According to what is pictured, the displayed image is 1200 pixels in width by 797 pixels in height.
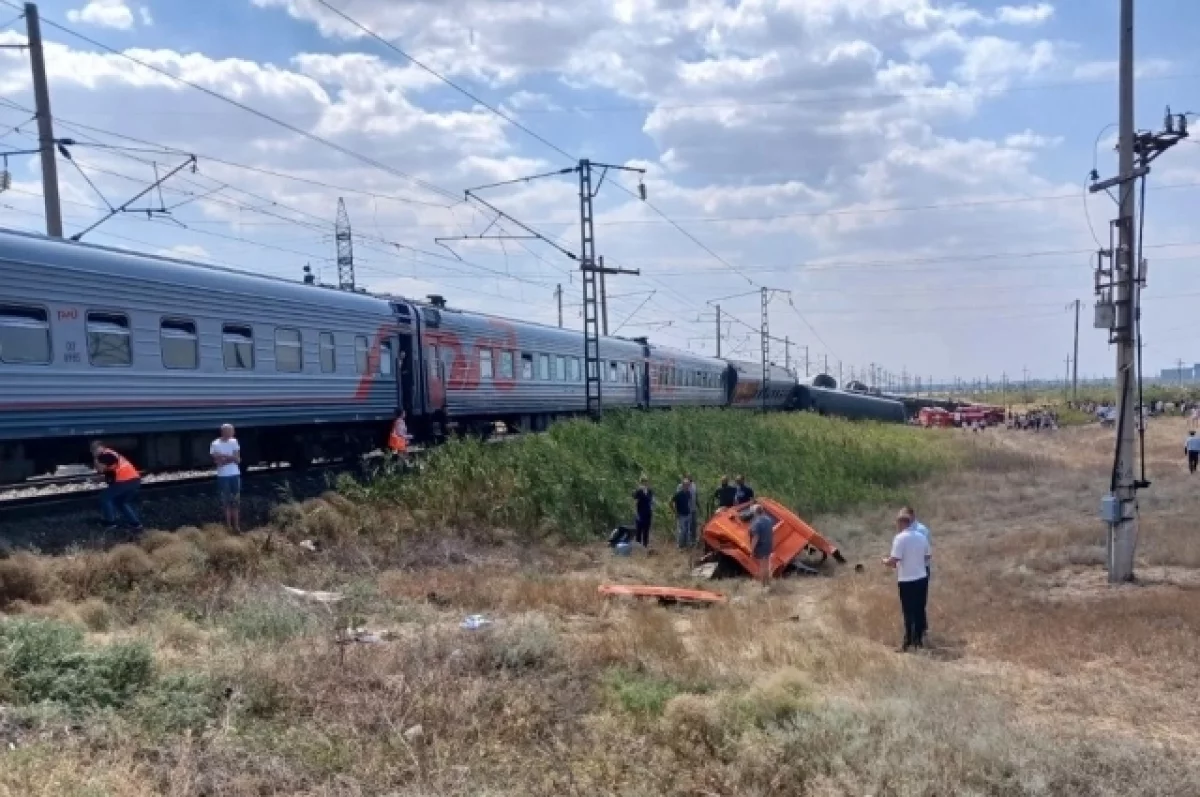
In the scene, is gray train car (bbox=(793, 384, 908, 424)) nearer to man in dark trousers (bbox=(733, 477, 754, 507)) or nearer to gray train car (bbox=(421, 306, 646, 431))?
gray train car (bbox=(421, 306, 646, 431))

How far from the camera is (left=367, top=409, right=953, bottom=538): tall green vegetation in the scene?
20.4 m

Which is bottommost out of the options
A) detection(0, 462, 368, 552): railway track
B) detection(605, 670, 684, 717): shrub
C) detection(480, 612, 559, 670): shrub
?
detection(605, 670, 684, 717): shrub

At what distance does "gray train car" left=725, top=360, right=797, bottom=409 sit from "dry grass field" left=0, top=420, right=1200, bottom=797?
35.9 m

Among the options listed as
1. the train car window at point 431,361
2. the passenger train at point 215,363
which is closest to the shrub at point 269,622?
the passenger train at point 215,363

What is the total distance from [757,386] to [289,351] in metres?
39.3

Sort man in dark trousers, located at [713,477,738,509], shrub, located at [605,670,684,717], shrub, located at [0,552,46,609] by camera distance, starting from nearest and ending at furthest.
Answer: shrub, located at [605,670,684,717]
shrub, located at [0,552,46,609]
man in dark trousers, located at [713,477,738,509]

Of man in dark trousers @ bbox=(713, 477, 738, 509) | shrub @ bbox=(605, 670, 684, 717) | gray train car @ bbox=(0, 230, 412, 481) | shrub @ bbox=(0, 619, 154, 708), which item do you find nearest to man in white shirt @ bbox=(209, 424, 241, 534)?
gray train car @ bbox=(0, 230, 412, 481)

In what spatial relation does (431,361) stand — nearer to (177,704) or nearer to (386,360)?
(386,360)

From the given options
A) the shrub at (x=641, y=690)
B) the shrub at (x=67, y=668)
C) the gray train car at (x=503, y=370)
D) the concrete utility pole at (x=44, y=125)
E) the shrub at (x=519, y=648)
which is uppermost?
the concrete utility pole at (x=44, y=125)

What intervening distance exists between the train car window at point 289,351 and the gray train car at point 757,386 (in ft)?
111

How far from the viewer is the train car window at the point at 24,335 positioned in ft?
43.3

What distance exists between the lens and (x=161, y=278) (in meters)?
15.7

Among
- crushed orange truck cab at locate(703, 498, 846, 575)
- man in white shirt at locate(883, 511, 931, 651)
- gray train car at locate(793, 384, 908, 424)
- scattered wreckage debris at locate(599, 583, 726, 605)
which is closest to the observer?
man in white shirt at locate(883, 511, 931, 651)

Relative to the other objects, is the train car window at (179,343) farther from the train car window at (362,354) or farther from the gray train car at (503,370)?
the gray train car at (503,370)
